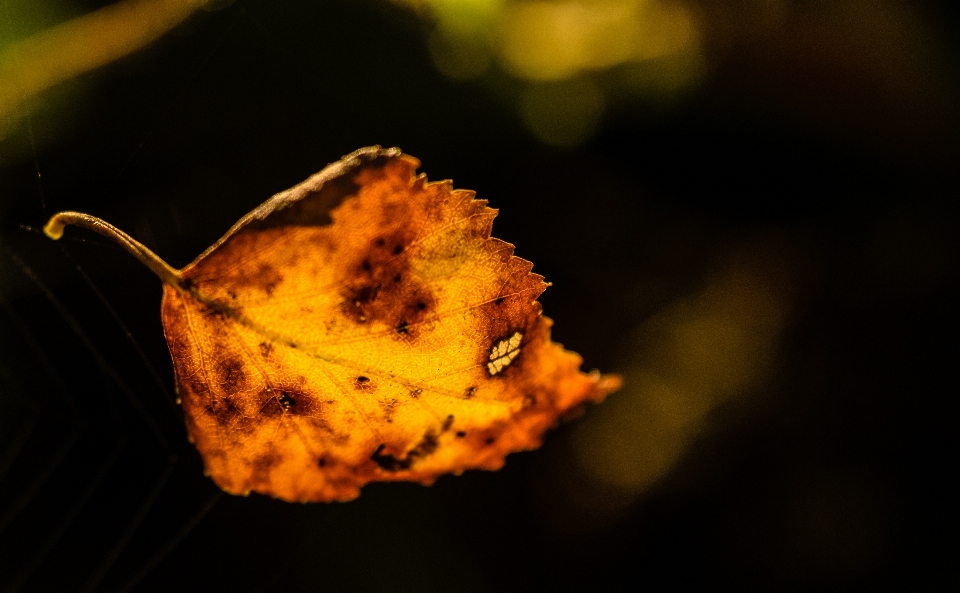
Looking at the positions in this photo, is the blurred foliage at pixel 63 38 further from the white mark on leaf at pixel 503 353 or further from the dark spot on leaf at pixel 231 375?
the white mark on leaf at pixel 503 353

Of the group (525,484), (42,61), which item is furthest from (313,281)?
(525,484)

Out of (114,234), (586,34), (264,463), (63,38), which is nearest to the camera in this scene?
(114,234)

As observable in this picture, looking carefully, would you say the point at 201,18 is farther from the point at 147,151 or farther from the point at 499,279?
the point at 499,279

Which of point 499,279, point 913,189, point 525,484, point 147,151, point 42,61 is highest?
point 42,61

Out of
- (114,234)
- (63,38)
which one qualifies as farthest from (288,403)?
(63,38)

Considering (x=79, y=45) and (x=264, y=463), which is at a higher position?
(x=79, y=45)

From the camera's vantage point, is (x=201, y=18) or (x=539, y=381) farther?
(x=201, y=18)

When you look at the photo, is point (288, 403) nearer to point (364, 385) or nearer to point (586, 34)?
point (364, 385)

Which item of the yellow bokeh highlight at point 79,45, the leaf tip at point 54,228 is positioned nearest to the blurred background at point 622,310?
the yellow bokeh highlight at point 79,45
